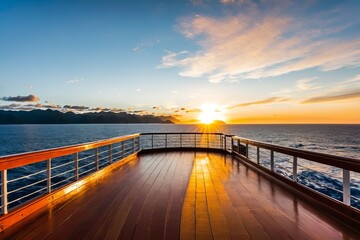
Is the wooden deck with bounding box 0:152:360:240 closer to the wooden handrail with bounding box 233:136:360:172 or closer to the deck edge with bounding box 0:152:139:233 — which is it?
the deck edge with bounding box 0:152:139:233

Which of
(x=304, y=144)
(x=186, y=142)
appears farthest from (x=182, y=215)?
(x=304, y=144)

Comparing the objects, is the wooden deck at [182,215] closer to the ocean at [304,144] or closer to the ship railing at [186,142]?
the ocean at [304,144]

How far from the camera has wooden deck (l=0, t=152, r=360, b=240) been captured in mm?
2238

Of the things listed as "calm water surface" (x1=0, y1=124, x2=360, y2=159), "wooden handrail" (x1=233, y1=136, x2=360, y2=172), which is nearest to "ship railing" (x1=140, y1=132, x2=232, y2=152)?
"wooden handrail" (x1=233, y1=136, x2=360, y2=172)

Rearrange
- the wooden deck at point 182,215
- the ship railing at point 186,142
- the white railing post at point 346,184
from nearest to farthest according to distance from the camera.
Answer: the wooden deck at point 182,215 < the white railing post at point 346,184 < the ship railing at point 186,142

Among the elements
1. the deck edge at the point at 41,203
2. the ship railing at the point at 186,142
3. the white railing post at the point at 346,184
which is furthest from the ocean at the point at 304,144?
the deck edge at the point at 41,203

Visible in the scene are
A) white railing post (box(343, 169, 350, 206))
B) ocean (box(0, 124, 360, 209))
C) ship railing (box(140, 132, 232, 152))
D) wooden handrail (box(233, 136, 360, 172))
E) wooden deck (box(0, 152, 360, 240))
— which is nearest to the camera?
wooden deck (box(0, 152, 360, 240))

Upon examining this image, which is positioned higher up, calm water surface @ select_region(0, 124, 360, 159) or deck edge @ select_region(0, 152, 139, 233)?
deck edge @ select_region(0, 152, 139, 233)

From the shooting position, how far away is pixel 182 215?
275 centimetres

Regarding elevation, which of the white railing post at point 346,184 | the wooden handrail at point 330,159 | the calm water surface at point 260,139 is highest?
the wooden handrail at point 330,159

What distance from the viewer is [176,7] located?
6.40 m

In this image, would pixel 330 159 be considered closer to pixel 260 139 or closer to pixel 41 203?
pixel 41 203

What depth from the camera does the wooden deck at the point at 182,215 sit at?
224 centimetres

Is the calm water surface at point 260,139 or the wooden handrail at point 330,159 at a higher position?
the wooden handrail at point 330,159
